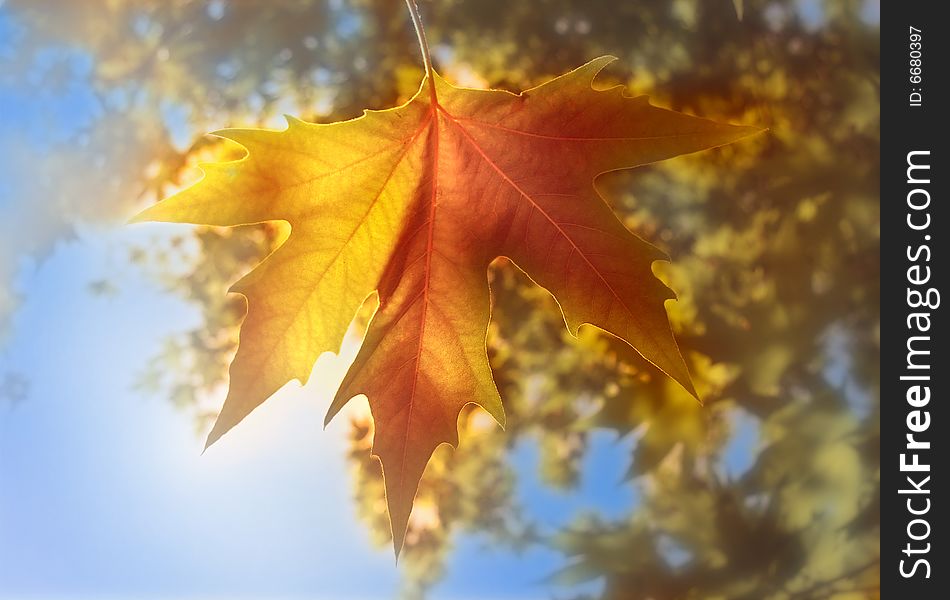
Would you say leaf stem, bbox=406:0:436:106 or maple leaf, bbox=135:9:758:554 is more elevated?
leaf stem, bbox=406:0:436:106

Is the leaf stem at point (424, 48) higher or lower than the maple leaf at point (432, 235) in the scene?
higher

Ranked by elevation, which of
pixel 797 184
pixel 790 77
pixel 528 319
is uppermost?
pixel 790 77

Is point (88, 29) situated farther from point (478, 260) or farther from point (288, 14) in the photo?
point (478, 260)

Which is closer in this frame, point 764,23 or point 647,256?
point 647,256

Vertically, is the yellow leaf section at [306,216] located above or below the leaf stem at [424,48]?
below

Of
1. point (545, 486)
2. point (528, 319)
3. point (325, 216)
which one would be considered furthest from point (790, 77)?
point (325, 216)
